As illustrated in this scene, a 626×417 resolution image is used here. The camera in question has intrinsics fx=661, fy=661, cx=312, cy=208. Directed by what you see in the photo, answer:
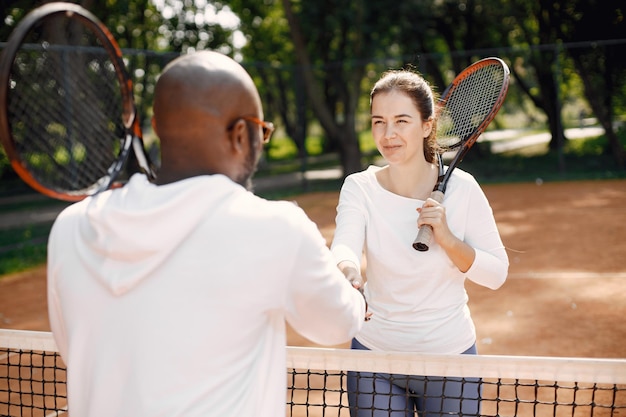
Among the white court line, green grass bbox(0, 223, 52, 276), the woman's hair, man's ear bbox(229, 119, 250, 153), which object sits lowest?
green grass bbox(0, 223, 52, 276)

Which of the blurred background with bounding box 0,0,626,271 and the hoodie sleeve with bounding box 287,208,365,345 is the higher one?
the hoodie sleeve with bounding box 287,208,365,345

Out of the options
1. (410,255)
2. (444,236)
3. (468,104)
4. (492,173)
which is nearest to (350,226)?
(410,255)

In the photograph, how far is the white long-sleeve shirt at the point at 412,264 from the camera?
2.27 meters

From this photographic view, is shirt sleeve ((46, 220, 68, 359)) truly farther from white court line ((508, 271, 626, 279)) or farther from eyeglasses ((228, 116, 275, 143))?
white court line ((508, 271, 626, 279))

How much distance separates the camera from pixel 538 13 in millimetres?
19359

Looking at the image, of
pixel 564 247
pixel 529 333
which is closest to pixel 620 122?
pixel 564 247

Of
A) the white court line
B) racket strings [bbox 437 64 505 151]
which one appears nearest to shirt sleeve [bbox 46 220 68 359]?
racket strings [bbox 437 64 505 151]

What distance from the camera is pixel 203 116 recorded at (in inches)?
50.3

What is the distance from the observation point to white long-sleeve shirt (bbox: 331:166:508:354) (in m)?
2.27

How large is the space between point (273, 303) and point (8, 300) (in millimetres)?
6672

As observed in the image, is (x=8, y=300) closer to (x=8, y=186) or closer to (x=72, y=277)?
(x=72, y=277)

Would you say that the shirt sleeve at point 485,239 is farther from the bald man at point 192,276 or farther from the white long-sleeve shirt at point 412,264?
the bald man at point 192,276

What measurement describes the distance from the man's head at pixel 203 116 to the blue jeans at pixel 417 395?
1225mm

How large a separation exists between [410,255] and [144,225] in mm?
1257
